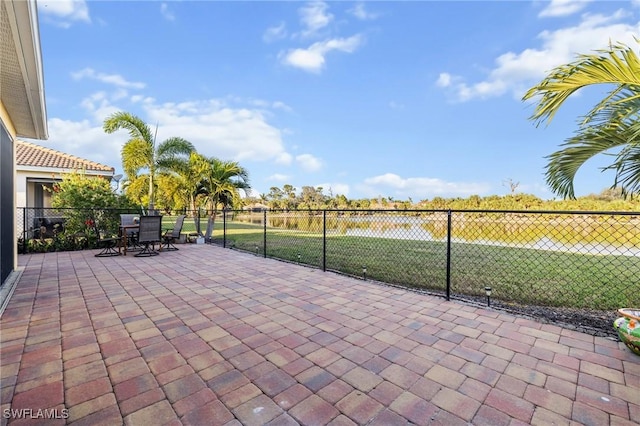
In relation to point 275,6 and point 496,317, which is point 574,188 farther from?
point 275,6

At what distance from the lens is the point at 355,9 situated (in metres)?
8.47

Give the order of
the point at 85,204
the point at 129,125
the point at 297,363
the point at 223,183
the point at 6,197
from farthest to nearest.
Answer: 1. the point at 223,183
2. the point at 129,125
3. the point at 85,204
4. the point at 6,197
5. the point at 297,363

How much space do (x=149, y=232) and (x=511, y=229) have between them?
30.2ft

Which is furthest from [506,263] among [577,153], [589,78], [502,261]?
[589,78]

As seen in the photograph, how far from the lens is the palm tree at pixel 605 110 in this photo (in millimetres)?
1987

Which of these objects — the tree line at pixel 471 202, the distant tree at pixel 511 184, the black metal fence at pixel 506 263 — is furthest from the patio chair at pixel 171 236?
the distant tree at pixel 511 184

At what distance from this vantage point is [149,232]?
6492 mm

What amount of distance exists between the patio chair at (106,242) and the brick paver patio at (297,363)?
3150 millimetres

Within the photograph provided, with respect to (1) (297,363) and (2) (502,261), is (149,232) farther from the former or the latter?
(2) (502,261)

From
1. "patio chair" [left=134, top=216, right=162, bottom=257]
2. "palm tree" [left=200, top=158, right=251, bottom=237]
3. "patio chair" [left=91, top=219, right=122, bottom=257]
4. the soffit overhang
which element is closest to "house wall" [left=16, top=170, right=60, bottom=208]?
"patio chair" [left=91, top=219, right=122, bottom=257]

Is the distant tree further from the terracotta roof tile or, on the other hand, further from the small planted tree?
the terracotta roof tile

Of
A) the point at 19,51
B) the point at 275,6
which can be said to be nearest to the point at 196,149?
the point at 275,6

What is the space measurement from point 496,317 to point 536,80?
2.19 m

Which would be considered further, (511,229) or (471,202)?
(471,202)
